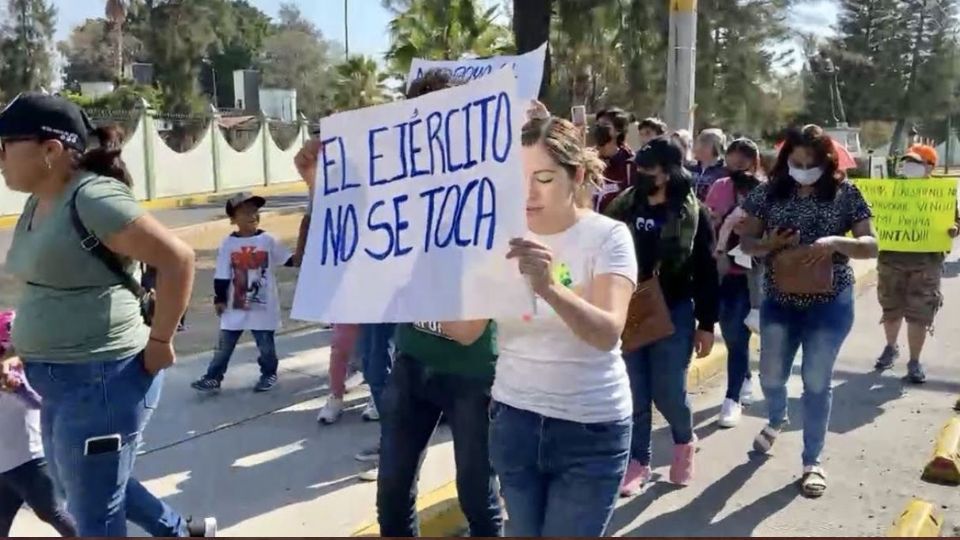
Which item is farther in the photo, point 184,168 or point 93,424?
point 184,168

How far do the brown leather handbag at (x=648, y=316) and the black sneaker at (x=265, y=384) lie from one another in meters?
2.75

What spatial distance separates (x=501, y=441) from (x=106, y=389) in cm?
117

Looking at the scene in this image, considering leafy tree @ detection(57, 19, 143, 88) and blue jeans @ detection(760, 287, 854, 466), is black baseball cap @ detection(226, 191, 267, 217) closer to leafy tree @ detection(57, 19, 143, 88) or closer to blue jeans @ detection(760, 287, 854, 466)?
blue jeans @ detection(760, 287, 854, 466)

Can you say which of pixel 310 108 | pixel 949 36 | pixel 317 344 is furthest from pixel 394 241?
pixel 310 108

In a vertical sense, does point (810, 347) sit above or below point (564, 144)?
below

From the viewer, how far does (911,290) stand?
23.5 ft

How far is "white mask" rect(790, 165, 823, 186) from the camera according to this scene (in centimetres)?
467

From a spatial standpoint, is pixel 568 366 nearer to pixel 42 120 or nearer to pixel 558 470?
pixel 558 470

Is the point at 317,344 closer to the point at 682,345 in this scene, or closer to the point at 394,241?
the point at 682,345

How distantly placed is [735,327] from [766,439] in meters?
0.93

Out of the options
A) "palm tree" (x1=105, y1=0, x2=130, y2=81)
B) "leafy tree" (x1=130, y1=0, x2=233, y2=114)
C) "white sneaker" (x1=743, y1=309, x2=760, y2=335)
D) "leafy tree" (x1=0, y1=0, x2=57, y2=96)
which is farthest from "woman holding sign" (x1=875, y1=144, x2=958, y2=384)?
"leafy tree" (x1=0, y1=0, x2=57, y2=96)

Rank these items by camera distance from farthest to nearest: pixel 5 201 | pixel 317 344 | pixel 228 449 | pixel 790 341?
pixel 5 201 → pixel 317 344 → pixel 228 449 → pixel 790 341

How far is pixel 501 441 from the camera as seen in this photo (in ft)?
9.45

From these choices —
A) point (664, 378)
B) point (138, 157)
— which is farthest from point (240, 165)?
point (664, 378)
